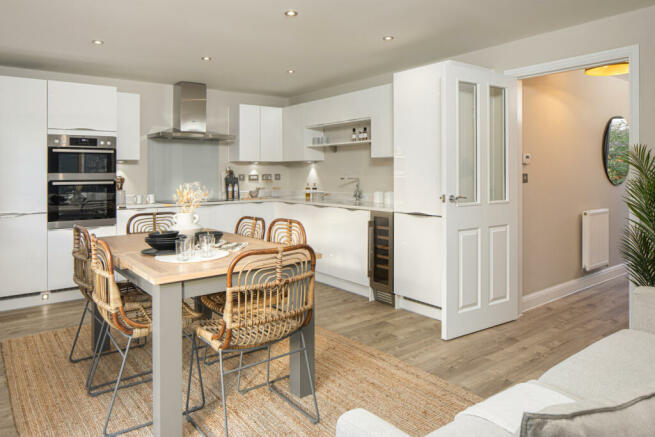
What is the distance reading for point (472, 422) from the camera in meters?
1.29

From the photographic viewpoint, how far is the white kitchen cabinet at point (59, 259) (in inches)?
175

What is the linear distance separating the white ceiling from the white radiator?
242 cm

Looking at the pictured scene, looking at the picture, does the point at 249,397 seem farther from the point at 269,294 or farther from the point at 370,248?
the point at 370,248

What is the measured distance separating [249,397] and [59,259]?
3105mm

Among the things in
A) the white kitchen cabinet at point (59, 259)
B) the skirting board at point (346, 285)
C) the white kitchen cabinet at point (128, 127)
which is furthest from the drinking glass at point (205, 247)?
the white kitchen cabinet at point (128, 127)

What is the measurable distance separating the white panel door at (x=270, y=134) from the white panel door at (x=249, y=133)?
0.20 ft

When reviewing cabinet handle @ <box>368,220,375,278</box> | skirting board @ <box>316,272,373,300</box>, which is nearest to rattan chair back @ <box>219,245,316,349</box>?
cabinet handle @ <box>368,220,375,278</box>

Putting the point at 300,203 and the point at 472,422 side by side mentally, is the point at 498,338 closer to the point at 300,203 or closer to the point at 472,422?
the point at 472,422

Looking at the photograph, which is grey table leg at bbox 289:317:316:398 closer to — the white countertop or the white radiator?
the white countertop

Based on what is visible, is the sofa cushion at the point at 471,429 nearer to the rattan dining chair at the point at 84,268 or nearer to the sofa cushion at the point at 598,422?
the sofa cushion at the point at 598,422

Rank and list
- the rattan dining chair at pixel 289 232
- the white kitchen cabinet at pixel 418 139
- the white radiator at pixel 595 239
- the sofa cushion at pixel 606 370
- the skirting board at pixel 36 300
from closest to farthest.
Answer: the sofa cushion at pixel 606 370, the rattan dining chair at pixel 289 232, the white kitchen cabinet at pixel 418 139, the skirting board at pixel 36 300, the white radiator at pixel 595 239

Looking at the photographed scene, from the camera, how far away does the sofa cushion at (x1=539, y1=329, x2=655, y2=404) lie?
166 cm

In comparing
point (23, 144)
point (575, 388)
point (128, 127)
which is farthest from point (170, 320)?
point (128, 127)

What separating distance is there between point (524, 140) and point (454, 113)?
1.20 metres
